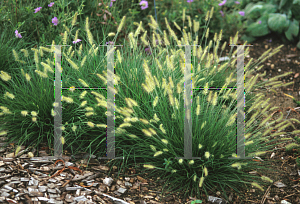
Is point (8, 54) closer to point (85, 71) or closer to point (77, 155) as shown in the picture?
point (85, 71)

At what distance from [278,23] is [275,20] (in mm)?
66

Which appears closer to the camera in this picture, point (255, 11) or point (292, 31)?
point (292, 31)

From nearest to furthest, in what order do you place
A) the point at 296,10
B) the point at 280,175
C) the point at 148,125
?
the point at 148,125, the point at 280,175, the point at 296,10

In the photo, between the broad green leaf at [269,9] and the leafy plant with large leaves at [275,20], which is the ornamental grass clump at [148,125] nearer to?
the leafy plant with large leaves at [275,20]

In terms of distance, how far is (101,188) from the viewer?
2.20 metres

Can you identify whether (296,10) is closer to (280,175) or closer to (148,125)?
(280,175)

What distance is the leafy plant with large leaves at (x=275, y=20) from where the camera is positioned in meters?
4.65

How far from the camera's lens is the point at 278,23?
4.64 m

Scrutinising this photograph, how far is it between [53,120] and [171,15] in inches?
101

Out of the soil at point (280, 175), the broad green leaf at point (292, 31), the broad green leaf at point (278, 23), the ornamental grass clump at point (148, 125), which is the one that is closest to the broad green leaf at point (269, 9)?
the broad green leaf at point (278, 23)

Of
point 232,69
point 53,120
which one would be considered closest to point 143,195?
point 53,120

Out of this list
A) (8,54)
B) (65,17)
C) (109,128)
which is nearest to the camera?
(109,128)

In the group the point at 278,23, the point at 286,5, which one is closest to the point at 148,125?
the point at 278,23

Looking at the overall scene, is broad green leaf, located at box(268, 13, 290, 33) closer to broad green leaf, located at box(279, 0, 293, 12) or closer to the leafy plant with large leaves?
the leafy plant with large leaves
